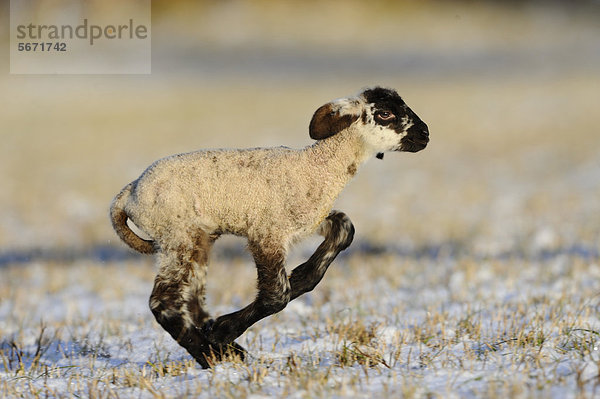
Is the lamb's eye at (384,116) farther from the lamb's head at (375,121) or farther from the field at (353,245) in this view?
the field at (353,245)

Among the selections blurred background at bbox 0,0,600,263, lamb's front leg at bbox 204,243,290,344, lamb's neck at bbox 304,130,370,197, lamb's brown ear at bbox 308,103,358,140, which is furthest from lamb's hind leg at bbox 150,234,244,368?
blurred background at bbox 0,0,600,263

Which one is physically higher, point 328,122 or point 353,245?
point 328,122

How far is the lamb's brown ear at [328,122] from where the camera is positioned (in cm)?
509

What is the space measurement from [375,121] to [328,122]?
0.34 meters

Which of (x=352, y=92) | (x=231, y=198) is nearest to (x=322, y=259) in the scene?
(x=231, y=198)

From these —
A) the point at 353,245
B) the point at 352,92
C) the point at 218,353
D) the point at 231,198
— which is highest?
the point at 352,92

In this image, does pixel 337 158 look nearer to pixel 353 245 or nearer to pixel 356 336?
pixel 356 336

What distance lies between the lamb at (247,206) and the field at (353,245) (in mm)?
287

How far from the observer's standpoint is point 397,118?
5109 millimetres

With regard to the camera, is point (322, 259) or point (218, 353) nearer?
point (218, 353)

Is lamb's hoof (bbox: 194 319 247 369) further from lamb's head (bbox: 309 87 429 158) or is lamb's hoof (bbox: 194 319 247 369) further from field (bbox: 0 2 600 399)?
lamb's head (bbox: 309 87 429 158)

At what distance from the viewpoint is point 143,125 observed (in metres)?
25.1

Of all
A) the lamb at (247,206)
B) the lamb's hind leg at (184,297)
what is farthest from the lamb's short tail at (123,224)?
the lamb's hind leg at (184,297)

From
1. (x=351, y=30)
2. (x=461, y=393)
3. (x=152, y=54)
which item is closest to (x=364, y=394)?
(x=461, y=393)
